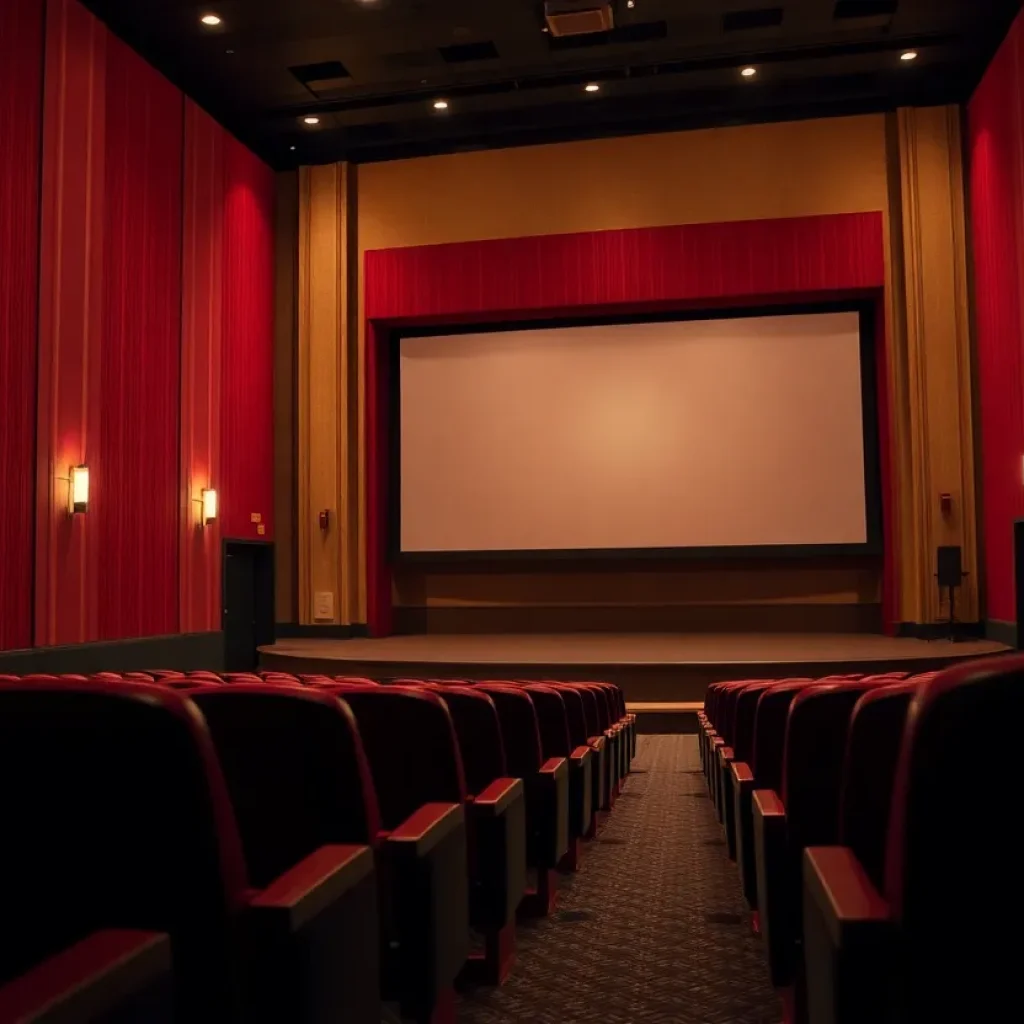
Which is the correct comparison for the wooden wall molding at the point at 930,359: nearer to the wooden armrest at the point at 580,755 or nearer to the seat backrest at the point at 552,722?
the wooden armrest at the point at 580,755

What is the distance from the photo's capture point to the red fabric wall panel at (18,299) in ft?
24.3

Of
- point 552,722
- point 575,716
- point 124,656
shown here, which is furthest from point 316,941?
point 124,656

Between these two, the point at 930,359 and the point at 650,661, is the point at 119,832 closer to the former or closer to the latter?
the point at 650,661

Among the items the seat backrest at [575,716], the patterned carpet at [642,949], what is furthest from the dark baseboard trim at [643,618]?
the seat backrest at [575,716]

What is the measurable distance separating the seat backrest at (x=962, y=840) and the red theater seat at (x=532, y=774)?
1.70 metres

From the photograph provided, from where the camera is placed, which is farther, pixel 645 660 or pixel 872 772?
pixel 645 660

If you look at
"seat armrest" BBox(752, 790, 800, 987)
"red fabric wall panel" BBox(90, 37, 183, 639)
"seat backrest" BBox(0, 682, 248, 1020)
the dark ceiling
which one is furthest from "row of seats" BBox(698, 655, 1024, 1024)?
the dark ceiling

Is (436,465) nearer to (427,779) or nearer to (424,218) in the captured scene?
(424,218)

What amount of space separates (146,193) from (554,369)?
446 centimetres

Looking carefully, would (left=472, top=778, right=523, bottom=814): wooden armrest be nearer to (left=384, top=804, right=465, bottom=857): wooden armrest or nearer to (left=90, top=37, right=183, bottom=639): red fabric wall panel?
(left=384, top=804, right=465, bottom=857): wooden armrest

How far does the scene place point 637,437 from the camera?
1121 cm

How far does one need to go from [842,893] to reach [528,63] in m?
9.74

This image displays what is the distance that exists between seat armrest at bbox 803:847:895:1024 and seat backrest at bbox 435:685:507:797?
47.5 inches

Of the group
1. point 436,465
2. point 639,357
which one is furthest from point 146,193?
point 639,357
